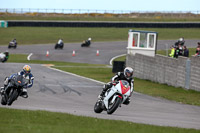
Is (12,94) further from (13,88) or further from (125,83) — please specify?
(125,83)

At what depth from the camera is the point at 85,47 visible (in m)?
53.6

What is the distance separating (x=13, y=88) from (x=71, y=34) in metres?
51.4

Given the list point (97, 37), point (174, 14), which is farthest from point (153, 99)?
point (174, 14)

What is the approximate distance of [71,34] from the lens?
212 feet

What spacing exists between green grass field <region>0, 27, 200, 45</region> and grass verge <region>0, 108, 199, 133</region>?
48476 millimetres

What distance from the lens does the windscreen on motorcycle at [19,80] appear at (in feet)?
43.8

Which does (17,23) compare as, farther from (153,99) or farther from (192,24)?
(153,99)

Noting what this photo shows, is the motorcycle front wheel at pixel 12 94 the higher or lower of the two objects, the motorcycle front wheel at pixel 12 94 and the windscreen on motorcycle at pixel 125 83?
the lower

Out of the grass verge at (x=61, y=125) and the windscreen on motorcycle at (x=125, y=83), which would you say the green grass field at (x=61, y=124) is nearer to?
the grass verge at (x=61, y=125)

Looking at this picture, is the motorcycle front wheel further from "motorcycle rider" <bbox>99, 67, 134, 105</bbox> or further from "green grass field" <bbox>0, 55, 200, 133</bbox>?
"motorcycle rider" <bbox>99, 67, 134, 105</bbox>

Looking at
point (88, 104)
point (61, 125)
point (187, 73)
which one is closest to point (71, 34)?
point (187, 73)

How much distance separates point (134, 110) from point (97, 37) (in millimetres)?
49056

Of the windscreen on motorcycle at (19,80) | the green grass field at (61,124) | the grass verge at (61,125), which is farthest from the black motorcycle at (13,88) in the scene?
the grass verge at (61,125)

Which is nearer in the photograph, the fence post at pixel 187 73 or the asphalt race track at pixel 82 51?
the fence post at pixel 187 73
